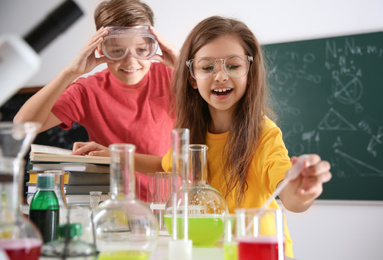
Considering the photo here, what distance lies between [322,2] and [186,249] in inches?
110

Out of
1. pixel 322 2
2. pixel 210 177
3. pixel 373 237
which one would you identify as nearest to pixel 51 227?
pixel 210 177

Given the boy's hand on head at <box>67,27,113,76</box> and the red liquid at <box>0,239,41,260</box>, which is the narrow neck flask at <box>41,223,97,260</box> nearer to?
the red liquid at <box>0,239,41,260</box>

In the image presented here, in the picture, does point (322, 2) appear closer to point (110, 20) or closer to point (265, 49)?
point (265, 49)

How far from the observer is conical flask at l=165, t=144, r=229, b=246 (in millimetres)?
885

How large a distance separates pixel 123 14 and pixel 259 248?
1.61 meters

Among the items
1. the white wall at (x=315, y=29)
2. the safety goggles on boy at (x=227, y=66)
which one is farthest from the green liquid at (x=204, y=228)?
the white wall at (x=315, y=29)

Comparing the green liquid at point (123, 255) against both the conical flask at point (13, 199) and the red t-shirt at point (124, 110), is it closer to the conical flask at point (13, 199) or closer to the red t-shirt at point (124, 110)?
the conical flask at point (13, 199)

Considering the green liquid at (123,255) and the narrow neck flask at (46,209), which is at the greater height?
the narrow neck flask at (46,209)

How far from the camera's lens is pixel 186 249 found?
69 cm

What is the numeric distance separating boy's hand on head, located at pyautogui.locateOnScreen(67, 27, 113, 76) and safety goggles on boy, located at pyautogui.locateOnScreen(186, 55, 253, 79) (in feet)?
1.71

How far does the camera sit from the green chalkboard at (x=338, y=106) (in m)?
2.85

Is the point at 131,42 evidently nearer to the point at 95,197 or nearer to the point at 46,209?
the point at 95,197

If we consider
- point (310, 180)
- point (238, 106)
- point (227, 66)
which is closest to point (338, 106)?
point (238, 106)

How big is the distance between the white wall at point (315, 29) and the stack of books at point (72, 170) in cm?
161
